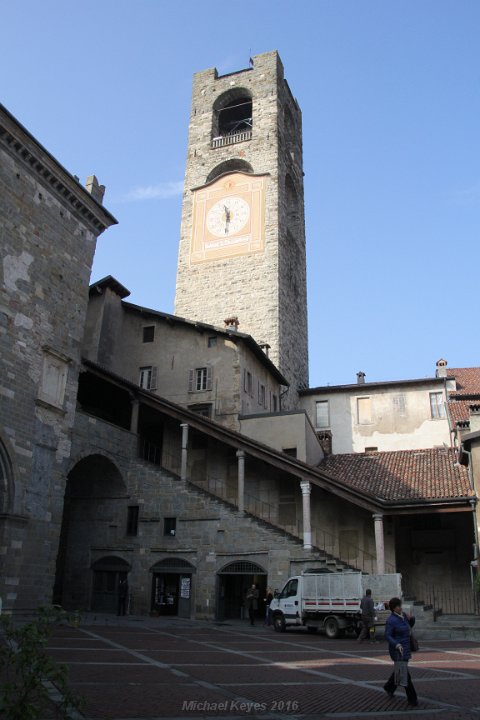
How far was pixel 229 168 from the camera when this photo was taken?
43156 mm

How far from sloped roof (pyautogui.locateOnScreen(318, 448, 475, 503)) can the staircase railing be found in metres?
2.41

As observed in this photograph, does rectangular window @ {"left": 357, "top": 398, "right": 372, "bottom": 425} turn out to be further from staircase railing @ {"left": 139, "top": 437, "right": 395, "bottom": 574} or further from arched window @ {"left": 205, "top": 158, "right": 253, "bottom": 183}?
arched window @ {"left": 205, "top": 158, "right": 253, "bottom": 183}

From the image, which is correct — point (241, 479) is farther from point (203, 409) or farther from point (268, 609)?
point (203, 409)

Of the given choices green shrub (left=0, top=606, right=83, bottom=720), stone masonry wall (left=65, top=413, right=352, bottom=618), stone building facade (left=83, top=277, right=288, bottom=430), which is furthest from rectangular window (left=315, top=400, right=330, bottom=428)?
green shrub (left=0, top=606, right=83, bottom=720)

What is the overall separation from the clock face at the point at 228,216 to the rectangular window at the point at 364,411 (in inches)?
546

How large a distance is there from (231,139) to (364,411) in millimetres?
21758

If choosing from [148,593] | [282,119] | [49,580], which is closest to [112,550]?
[148,593]

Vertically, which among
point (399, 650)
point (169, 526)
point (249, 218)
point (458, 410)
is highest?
point (249, 218)

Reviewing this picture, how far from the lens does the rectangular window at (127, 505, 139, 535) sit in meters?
23.4

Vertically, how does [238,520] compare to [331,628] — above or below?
above

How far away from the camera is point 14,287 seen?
18688mm

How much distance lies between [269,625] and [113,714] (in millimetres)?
14008

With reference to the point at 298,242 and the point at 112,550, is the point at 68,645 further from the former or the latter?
the point at 298,242

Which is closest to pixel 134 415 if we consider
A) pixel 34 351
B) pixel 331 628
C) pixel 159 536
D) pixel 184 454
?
pixel 184 454
